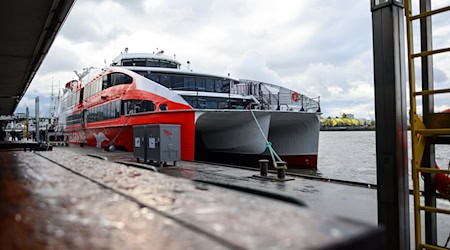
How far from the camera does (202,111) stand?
1161cm

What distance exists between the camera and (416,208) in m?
2.74

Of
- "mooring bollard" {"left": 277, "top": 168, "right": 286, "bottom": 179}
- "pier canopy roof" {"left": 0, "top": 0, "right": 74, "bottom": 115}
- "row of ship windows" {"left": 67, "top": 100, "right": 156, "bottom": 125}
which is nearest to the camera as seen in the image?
"pier canopy roof" {"left": 0, "top": 0, "right": 74, "bottom": 115}

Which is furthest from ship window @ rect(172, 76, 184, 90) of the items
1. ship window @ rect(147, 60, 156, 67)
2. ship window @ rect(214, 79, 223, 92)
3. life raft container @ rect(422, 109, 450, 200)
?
life raft container @ rect(422, 109, 450, 200)

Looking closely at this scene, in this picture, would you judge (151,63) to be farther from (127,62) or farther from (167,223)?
(167,223)

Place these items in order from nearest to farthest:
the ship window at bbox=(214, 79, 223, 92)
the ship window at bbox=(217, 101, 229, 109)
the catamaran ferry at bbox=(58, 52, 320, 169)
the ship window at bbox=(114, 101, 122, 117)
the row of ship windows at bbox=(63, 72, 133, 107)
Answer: the catamaran ferry at bbox=(58, 52, 320, 169)
the ship window at bbox=(114, 101, 122, 117)
the row of ship windows at bbox=(63, 72, 133, 107)
the ship window at bbox=(217, 101, 229, 109)
the ship window at bbox=(214, 79, 223, 92)

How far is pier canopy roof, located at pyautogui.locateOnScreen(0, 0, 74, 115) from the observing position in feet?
11.8

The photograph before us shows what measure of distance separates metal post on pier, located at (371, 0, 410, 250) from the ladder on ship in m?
0.07

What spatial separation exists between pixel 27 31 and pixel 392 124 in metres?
4.34

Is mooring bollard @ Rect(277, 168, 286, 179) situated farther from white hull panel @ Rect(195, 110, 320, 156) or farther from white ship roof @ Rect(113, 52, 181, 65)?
white ship roof @ Rect(113, 52, 181, 65)

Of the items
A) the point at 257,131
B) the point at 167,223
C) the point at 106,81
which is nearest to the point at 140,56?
the point at 106,81

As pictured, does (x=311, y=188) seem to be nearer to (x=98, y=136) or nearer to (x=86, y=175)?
(x=86, y=175)

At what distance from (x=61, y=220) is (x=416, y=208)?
9.31 ft

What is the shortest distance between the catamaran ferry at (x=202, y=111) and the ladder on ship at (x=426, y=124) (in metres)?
8.96

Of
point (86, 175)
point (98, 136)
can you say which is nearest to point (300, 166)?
point (98, 136)
